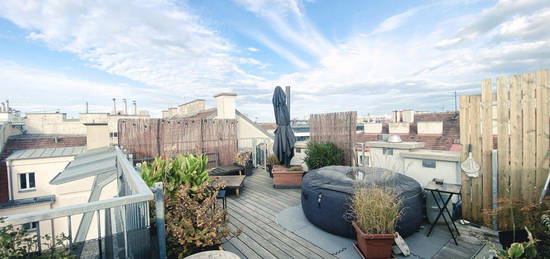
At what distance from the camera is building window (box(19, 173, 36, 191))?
30.7 ft

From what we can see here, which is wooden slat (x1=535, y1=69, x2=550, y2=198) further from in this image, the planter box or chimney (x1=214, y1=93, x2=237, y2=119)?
chimney (x1=214, y1=93, x2=237, y2=119)

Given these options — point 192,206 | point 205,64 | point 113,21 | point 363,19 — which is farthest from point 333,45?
point 192,206

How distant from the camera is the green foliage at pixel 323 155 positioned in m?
5.21

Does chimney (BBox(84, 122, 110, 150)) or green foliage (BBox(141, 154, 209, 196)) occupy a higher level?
chimney (BBox(84, 122, 110, 150))

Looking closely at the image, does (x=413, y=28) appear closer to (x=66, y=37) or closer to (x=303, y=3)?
(x=303, y=3)

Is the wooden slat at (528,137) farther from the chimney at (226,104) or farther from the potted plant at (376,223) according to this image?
the chimney at (226,104)

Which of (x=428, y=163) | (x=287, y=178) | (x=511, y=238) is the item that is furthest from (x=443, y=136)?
(x=511, y=238)

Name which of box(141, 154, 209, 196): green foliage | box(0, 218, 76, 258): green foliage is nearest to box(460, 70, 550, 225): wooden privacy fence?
box(141, 154, 209, 196): green foliage

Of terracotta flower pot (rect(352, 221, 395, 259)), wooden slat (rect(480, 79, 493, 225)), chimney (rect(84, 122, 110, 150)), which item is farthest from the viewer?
chimney (rect(84, 122, 110, 150))

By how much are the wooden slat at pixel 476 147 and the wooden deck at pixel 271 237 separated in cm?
32

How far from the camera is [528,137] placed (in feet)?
8.84

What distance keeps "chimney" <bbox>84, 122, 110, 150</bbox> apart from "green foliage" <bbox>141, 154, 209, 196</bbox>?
23.6 feet

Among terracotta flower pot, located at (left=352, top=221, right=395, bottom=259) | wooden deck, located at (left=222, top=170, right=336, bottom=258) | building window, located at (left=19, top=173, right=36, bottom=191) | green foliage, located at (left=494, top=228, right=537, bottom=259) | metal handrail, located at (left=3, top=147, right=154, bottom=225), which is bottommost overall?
building window, located at (left=19, top=173, right=36, bottom=191)

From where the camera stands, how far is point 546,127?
2604 millimetres
